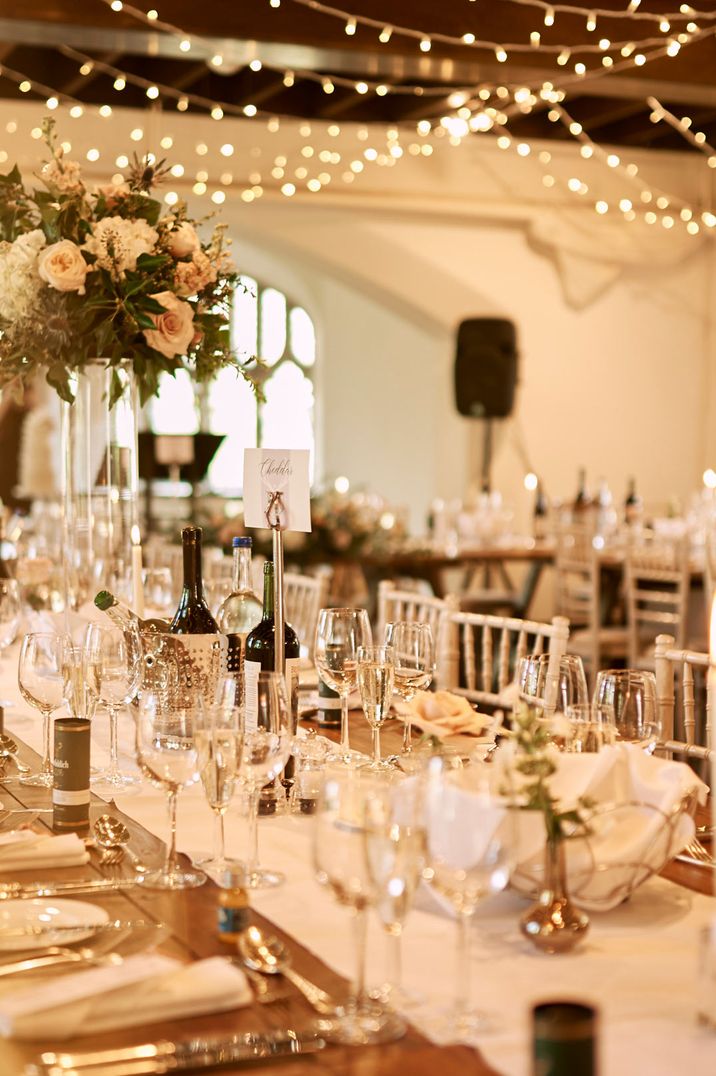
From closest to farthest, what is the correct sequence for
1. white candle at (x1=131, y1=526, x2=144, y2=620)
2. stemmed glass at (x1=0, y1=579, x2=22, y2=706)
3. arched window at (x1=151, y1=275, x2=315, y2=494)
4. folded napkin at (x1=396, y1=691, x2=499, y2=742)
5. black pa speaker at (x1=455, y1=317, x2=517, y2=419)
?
folded napkin at (x1=396, y1=691, x2=499, y2=742), stemmed glass at (x1=0, y1=579, x2=22, y2=706), white candle at (x1=131, y1=526, x2=144, y2=620), black pa speaker at (x1=455, y1=317, x2=517, y2=419), arched window at (x1=151, y1=275, x2=315, y2=494)

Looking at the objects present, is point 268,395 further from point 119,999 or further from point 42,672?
point 119,999

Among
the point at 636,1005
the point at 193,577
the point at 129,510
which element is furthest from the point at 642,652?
the point at 636,1005

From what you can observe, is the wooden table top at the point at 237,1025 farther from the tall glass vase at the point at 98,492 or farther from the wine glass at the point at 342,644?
the tall glass vase at the point at 98,492

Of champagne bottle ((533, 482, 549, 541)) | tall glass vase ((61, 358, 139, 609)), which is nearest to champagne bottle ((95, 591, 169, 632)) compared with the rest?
tall glass vase ((61, 358, 139, 609))

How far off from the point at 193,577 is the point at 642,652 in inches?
185

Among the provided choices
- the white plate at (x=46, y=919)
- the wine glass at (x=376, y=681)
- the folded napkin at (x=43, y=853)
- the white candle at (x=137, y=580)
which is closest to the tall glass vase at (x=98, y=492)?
the white candle at (x=137, y=580)

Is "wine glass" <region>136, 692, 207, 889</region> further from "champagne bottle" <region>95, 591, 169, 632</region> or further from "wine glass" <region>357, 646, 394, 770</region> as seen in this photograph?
"champagne bottle" <region>95, 591, 169, 632</region>

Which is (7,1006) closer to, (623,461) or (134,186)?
(134,186)

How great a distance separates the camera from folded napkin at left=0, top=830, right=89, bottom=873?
163 centimetres

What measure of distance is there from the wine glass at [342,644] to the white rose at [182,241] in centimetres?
73

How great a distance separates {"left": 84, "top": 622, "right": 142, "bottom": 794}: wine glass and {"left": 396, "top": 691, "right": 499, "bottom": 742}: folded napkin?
424mm

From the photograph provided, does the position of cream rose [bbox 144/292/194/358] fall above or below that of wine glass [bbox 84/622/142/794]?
above

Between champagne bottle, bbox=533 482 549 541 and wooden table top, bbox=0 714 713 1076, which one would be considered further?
champagne bottle, bbox=533 482 549 541

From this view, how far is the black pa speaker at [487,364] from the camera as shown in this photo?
1001 centimetres
